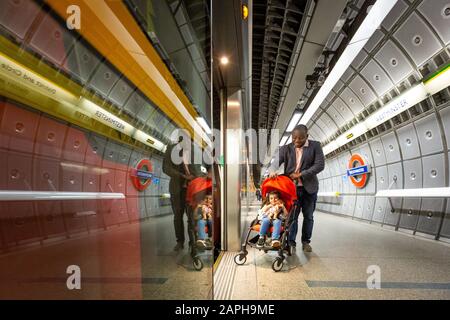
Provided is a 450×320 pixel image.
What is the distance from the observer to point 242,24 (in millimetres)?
2805

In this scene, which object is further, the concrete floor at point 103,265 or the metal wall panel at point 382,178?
the metal wall panel at point 382,178

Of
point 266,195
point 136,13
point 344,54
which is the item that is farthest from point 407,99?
point 136,13

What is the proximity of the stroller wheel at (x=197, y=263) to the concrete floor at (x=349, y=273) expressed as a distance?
2.65ft

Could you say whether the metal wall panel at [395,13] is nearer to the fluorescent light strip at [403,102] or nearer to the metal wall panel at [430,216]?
the fluorescent light strip at [403,102]

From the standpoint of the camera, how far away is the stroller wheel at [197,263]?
139 cm

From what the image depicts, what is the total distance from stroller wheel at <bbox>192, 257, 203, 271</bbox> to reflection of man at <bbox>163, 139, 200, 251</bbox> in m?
A: 0.20

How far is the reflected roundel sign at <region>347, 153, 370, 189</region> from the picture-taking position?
787cm

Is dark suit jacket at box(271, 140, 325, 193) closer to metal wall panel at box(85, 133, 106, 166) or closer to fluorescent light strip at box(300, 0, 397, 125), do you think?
fluorescent light strip at box(300, 0, 397, 125)

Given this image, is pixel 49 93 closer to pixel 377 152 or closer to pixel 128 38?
pixel 128 38

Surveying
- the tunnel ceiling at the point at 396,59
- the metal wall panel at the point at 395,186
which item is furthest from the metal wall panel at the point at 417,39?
the metal wall panel at the point at 395,186

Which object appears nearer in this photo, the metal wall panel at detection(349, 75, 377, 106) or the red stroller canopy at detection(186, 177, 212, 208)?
the red stroller canopy at detection(186, 177, 212, 208)

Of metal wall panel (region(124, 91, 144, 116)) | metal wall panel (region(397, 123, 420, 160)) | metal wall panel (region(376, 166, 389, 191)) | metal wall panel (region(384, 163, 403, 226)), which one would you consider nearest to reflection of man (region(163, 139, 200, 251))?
metal wall panel (region(124, 91, 144, 116))

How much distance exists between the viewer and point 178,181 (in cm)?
112

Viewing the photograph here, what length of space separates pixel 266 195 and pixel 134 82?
3.12 metres
